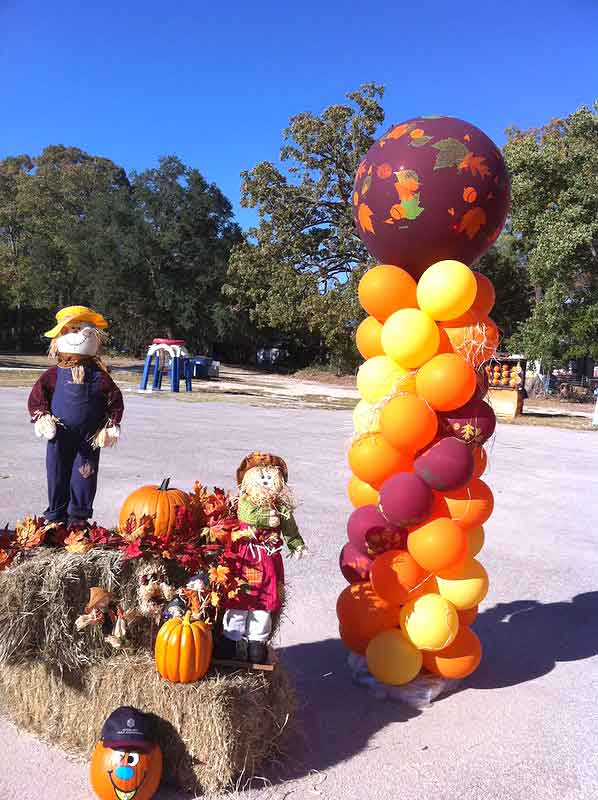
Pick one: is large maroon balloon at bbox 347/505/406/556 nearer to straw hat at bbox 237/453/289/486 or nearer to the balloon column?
the balloon column

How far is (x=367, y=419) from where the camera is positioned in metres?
4.10

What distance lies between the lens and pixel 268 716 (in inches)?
125

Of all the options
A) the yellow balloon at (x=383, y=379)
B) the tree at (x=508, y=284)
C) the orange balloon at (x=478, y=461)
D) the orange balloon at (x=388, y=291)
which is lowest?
the orange balloon at (x=478, y=461)

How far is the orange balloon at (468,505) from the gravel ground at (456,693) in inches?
Answer: 41.6

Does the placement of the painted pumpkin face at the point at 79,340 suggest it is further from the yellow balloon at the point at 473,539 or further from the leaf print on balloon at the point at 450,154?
the yellow balloon at the point at 473,539

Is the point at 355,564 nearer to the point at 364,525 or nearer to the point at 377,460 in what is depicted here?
the point at 364,525

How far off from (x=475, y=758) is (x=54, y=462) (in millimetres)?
2850

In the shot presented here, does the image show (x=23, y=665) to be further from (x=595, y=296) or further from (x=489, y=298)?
(x=595, y=296)

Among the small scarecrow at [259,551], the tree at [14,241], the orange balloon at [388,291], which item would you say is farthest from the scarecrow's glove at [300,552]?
the tree at [14,241]

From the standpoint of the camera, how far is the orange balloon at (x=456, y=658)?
4043 millimetres

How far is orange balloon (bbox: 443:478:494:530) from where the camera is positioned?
12.9ft

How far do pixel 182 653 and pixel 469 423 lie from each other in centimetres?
196

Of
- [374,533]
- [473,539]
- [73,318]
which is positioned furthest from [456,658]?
[73,318]

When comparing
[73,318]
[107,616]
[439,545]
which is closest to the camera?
[107,616]
